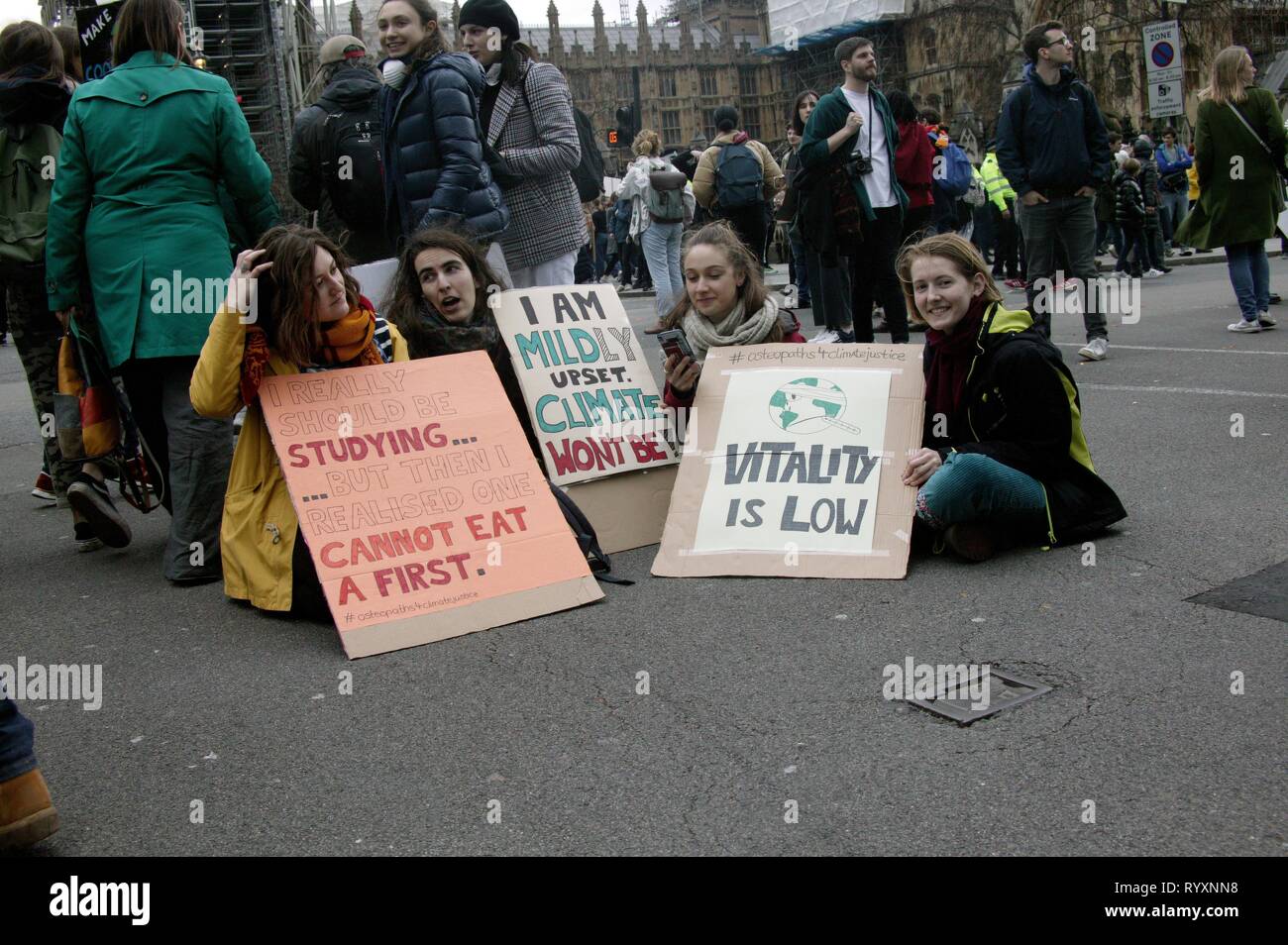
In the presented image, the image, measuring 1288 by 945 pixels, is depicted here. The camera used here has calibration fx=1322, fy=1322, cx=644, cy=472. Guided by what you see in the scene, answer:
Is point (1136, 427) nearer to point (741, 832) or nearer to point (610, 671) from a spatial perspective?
point (610, 671)

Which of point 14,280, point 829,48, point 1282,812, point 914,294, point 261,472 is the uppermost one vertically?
point 829,48

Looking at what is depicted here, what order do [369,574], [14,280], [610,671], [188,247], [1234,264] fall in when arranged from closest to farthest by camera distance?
1. [610,671]
2. [369,574]
3. [188,247]
4. [14,280]
5. [1234,264]

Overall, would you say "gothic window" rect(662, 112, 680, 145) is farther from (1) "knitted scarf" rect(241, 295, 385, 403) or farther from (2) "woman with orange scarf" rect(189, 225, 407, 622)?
(2) "woman with orange scarf" rect(189, 225, 407, 622)

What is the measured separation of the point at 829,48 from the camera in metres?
79.0

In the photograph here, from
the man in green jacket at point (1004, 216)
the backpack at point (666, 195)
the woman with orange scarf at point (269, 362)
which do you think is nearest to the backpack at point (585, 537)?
the woman with orange scarf at point (269, 362)

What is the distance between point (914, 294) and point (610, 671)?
186 cm

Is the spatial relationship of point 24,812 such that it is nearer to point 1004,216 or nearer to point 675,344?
point 675,344

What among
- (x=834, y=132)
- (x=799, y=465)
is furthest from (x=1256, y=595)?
(x=834, y=132)

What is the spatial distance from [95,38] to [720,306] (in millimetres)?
3825

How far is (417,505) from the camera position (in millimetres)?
4391

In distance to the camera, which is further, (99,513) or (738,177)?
(738,177)

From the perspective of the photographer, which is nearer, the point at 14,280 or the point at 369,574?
the point at 369,574

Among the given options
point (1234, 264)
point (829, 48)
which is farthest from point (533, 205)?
point (829, 48)

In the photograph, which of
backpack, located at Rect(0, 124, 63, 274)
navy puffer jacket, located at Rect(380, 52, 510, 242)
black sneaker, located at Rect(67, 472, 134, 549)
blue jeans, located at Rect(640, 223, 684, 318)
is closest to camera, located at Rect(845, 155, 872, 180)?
navy puffer jacket, located at Rect(380, 52, 510, 242)
